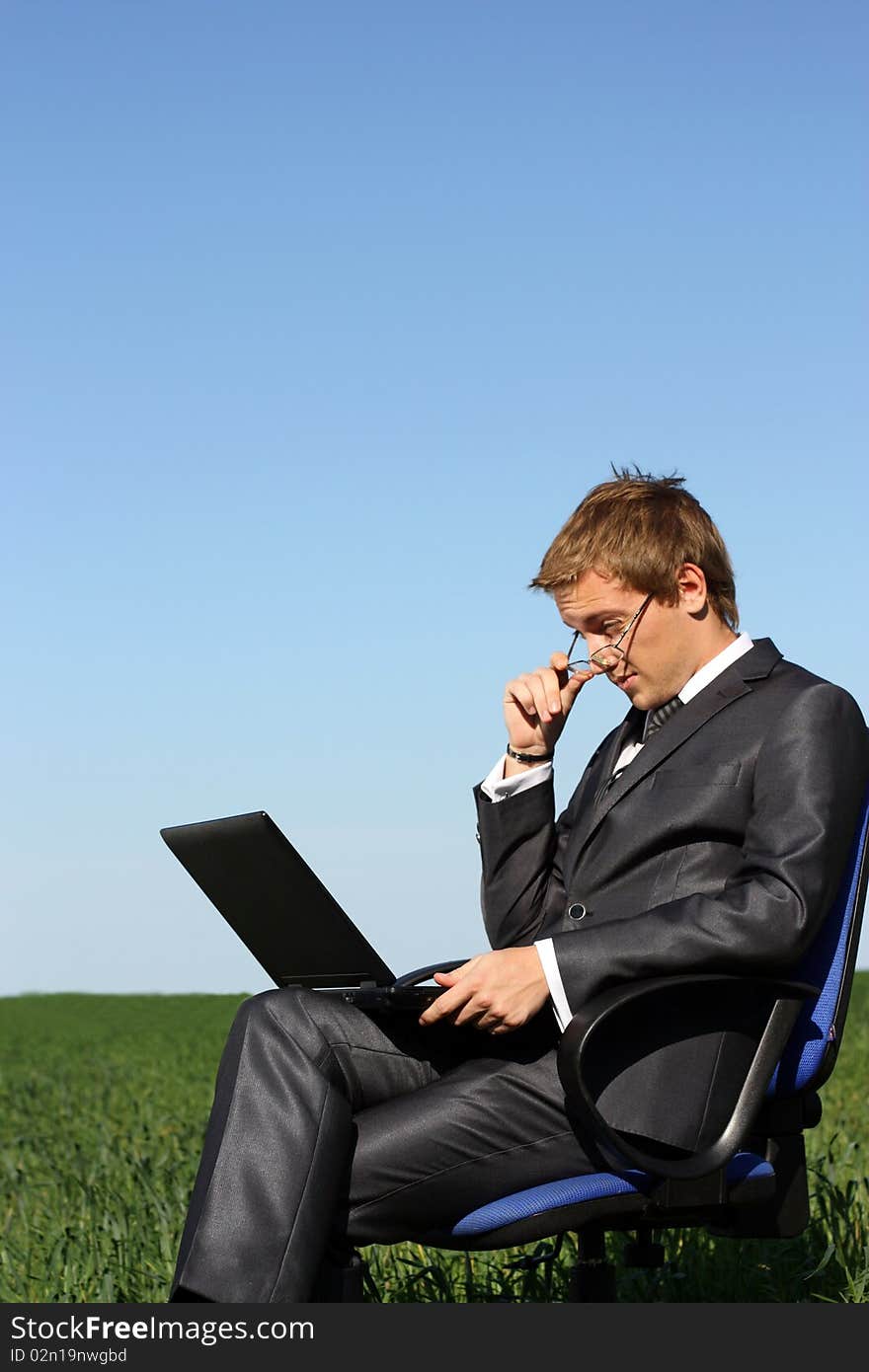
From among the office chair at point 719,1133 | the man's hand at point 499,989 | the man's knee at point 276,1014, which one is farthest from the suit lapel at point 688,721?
the man's knee at point 276,1014

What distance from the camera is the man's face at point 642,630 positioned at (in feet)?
11.8

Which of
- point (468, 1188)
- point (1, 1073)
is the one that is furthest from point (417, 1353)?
point (1, 1073)

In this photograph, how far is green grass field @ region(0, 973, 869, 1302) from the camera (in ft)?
14.8

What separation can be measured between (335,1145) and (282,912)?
1.68 feet

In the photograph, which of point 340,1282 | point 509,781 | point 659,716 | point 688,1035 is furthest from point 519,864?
Answer: point 340,1282

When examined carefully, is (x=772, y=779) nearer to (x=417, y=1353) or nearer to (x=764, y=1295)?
(x=417, y=1353)

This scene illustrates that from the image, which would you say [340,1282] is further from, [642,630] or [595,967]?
[642,630]

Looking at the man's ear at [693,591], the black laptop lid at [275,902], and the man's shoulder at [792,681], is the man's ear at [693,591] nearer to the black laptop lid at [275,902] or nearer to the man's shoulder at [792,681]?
the man's shoulder at [792,681]

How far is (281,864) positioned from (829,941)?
1172mm

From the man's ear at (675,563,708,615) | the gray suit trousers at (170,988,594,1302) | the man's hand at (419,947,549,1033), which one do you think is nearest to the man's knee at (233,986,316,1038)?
the gray suit trousers at (170,988,594,1302)

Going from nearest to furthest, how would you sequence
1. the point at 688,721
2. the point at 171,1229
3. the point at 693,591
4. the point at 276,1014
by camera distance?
1. the point at 276,1014
2. the point at 688,721
3. the point at 693,591
4. the point at 171,1229

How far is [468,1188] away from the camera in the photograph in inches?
126

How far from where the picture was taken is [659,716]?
12.2 feet

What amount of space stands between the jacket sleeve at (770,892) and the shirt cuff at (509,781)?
0.71 metres
